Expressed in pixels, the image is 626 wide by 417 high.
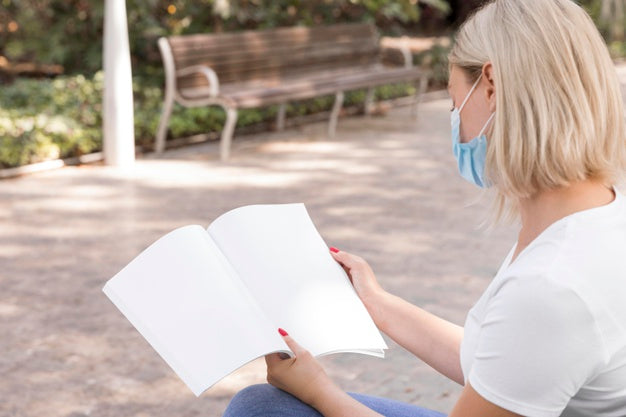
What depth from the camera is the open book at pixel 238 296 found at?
1867mm

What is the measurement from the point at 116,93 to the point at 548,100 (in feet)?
22.2

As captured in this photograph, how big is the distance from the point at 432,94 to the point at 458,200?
21.3 feet

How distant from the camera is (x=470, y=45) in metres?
1.79

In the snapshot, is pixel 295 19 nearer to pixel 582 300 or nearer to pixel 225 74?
pixel 225 74

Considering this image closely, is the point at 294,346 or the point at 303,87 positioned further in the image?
the point at 303,87

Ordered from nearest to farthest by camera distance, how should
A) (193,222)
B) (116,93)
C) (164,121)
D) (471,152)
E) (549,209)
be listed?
(549,209) → (471,152) → (193,222) → (116,93) → (164,121)

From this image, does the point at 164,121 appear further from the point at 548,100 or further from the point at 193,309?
the point at 548,100

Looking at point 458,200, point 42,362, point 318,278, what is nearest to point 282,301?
point 318,278

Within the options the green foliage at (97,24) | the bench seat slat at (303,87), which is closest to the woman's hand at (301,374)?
the bench seat slat at (303,87)

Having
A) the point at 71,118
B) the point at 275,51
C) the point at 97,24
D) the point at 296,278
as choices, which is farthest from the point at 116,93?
the point at 296,278

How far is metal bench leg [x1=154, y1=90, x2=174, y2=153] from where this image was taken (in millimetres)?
8734

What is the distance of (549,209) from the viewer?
5.64 ft

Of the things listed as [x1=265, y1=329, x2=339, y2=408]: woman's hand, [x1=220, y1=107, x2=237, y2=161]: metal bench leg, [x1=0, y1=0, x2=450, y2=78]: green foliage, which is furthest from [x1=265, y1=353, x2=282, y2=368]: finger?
[x1=0, y1=0, x2=450, y2=78]: green foliage

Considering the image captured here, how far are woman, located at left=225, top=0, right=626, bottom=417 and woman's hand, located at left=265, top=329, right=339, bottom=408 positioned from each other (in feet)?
1.00
